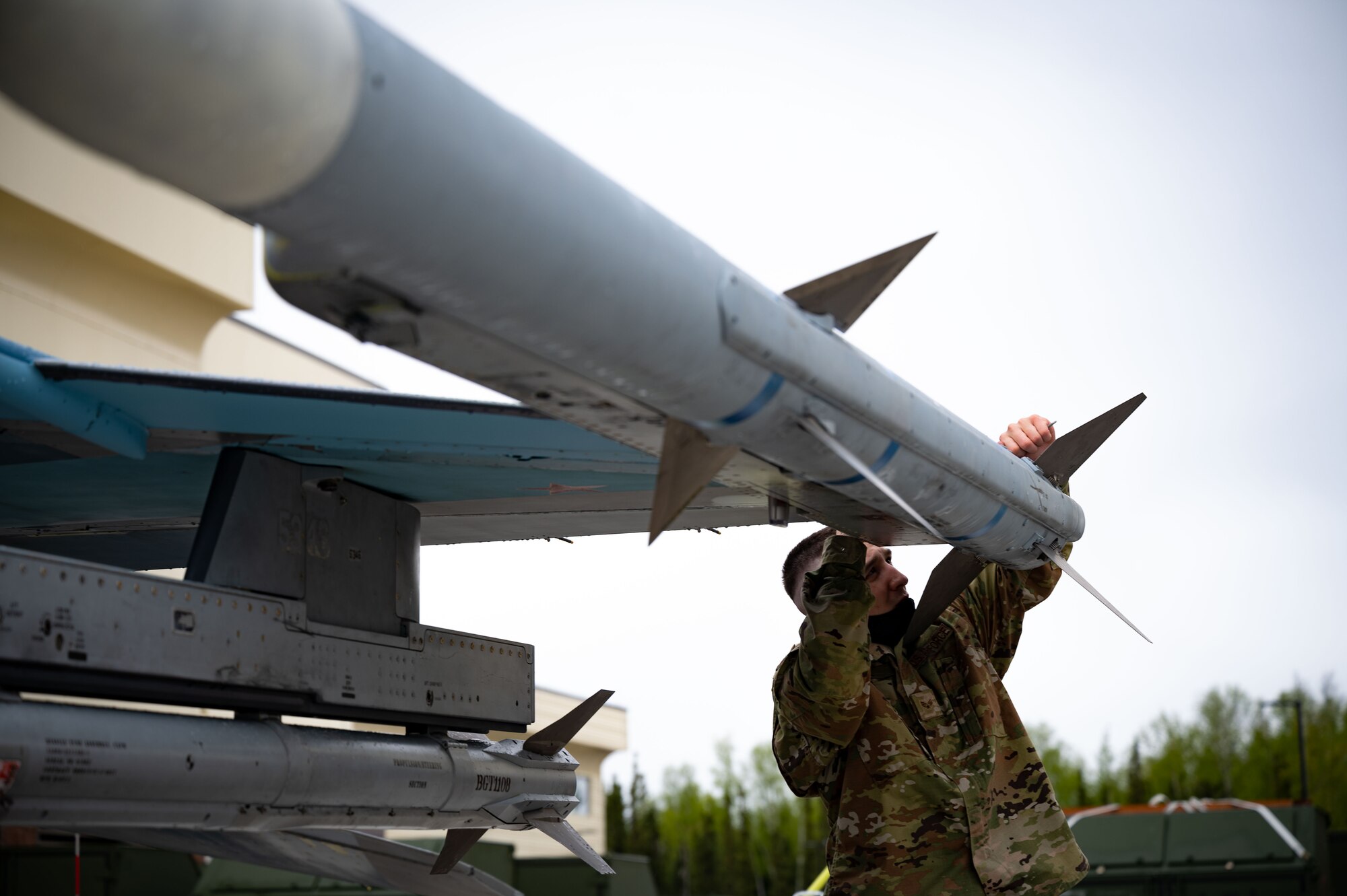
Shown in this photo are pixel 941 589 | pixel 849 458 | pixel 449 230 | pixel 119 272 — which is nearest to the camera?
pixel 449 230

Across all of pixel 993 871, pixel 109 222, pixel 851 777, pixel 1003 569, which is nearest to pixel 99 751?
pixel 851 777

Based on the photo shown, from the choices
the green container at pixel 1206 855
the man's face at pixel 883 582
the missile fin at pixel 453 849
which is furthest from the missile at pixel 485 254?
the green container at pixel 1206 855

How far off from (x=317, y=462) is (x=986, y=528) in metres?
2.63

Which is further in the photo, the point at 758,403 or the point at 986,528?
the point at 986,528

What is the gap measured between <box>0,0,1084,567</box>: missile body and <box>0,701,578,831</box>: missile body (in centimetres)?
175

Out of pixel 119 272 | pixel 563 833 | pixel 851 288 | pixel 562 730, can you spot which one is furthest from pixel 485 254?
pixel 119 272

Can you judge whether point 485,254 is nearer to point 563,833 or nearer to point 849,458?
point 849,458

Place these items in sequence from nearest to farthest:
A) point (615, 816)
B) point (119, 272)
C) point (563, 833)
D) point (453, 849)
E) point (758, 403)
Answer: point (758, 403) < point (563, 833) < point (453, 849) < point (119, 272) < point (615, 816)

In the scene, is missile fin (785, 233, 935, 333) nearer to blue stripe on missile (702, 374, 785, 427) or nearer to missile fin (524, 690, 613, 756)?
blue stripe on missile (702, 374, 785, 427)

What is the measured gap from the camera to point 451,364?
2.98m

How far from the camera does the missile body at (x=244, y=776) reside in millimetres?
3631

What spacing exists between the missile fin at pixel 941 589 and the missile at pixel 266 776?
5.53 feet

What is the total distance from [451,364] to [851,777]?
2.50 meters

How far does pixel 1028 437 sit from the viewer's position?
4793 mm
